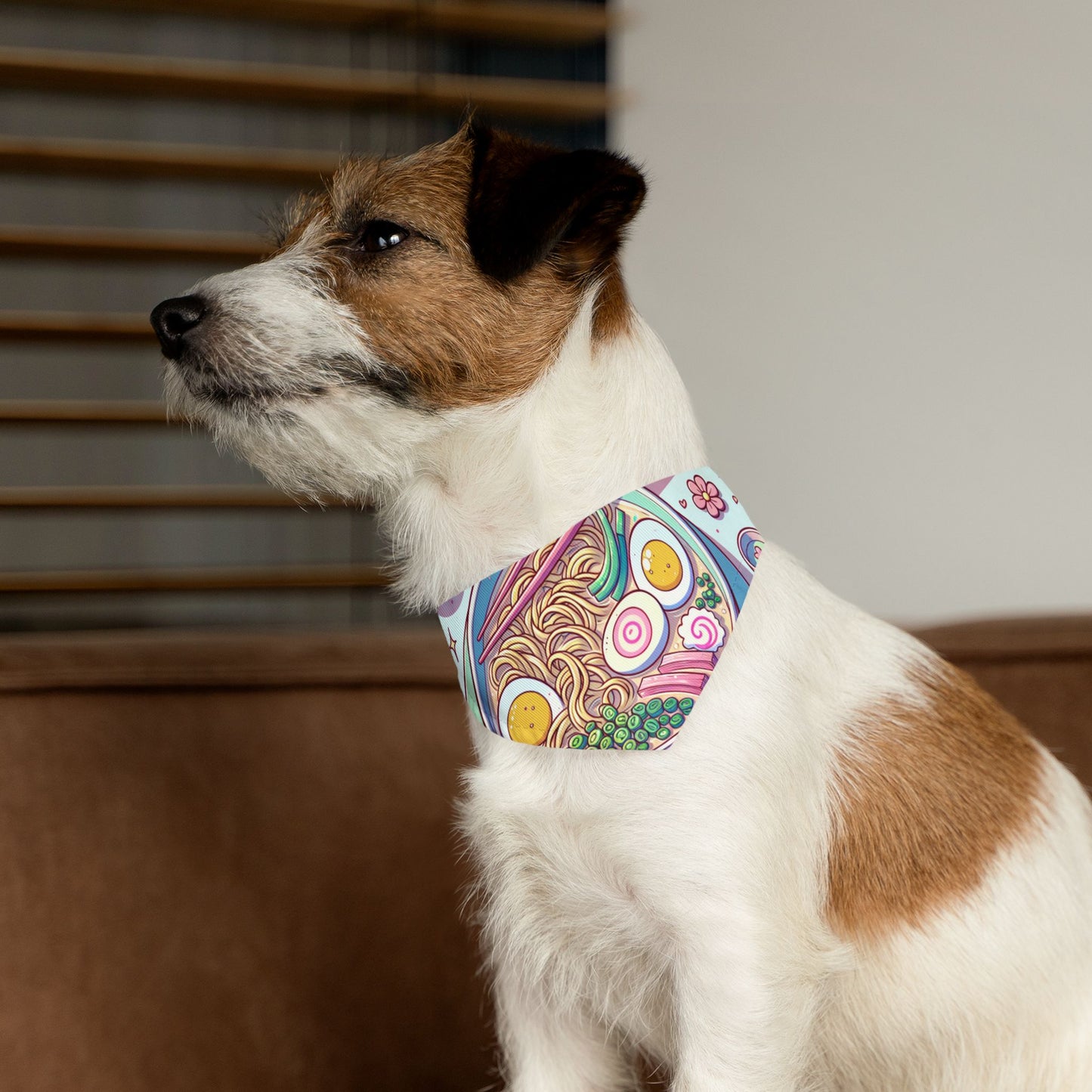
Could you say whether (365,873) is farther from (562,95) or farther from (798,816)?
(562,95)

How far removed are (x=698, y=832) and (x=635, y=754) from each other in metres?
0.08

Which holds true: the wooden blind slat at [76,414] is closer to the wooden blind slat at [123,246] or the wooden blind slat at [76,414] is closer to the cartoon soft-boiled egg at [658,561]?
the wooden blind slat at [123,246]

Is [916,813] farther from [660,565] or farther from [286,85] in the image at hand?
[286,85]

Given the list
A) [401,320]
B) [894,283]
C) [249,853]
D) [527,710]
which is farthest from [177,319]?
[894,283]

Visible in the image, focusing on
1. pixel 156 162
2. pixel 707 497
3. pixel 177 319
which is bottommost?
A: pixel 707 497

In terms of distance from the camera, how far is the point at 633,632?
3.14ft

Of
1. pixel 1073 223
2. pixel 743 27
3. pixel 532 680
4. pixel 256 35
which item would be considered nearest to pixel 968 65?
pixel 1073 223

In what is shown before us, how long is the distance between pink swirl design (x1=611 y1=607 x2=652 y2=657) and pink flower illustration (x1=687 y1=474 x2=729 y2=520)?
0.11m

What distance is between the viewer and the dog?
922mm

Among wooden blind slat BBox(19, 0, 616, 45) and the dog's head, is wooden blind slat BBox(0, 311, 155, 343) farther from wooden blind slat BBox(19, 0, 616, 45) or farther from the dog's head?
the dog's head

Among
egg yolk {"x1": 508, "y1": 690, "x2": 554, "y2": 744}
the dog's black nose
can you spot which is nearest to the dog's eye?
the dog's black nose

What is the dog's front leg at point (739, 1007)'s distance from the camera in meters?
0.89

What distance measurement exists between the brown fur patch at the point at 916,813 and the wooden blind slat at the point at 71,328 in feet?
10.3

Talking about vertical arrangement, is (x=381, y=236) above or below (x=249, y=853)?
above
